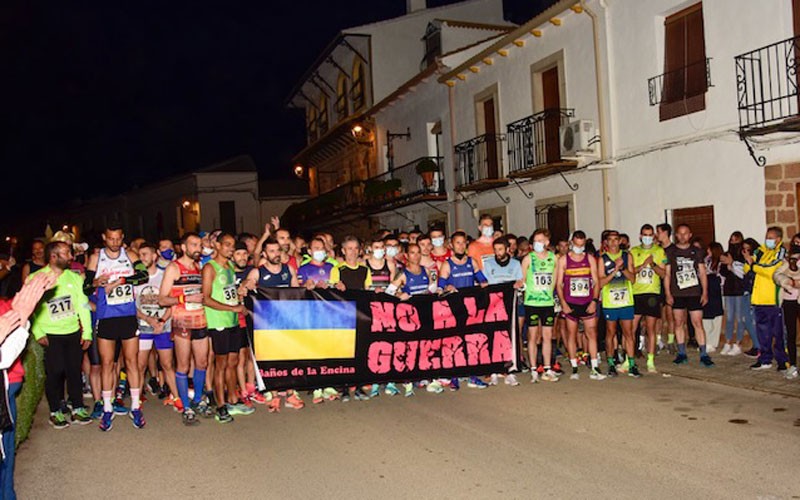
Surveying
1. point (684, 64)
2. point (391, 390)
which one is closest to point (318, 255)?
point (391, 390)

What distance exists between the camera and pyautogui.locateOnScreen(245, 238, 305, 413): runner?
851 centimetres

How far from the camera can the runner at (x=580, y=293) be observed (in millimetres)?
9516

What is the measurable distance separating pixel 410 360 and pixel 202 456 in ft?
10.4

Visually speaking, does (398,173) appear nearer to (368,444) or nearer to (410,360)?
(410,360)

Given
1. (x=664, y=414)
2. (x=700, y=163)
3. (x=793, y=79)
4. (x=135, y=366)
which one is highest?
(x=793, y=79)

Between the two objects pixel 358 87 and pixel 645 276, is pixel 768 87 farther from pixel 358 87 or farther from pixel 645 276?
pixel 358 87

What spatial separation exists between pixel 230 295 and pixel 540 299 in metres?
4.08

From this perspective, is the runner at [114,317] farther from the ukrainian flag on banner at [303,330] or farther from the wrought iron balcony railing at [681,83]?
the wrought iron balcony railing at [681,83]

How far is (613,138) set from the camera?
14.8m

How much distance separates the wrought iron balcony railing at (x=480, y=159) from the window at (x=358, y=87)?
931cm

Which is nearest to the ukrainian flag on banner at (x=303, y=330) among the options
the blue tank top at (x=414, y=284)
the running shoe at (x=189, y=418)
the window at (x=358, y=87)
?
the blue tank top at (x=414, y=284)

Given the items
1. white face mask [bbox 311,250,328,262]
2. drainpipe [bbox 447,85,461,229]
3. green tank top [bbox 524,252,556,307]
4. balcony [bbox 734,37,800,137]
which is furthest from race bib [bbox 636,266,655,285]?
drainpipe [bbox 447,85,461,229]

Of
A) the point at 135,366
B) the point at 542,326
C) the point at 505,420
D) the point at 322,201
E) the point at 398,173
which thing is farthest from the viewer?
the point at 322,201

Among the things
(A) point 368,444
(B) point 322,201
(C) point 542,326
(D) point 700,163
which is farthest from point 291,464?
(B) point 322,201
